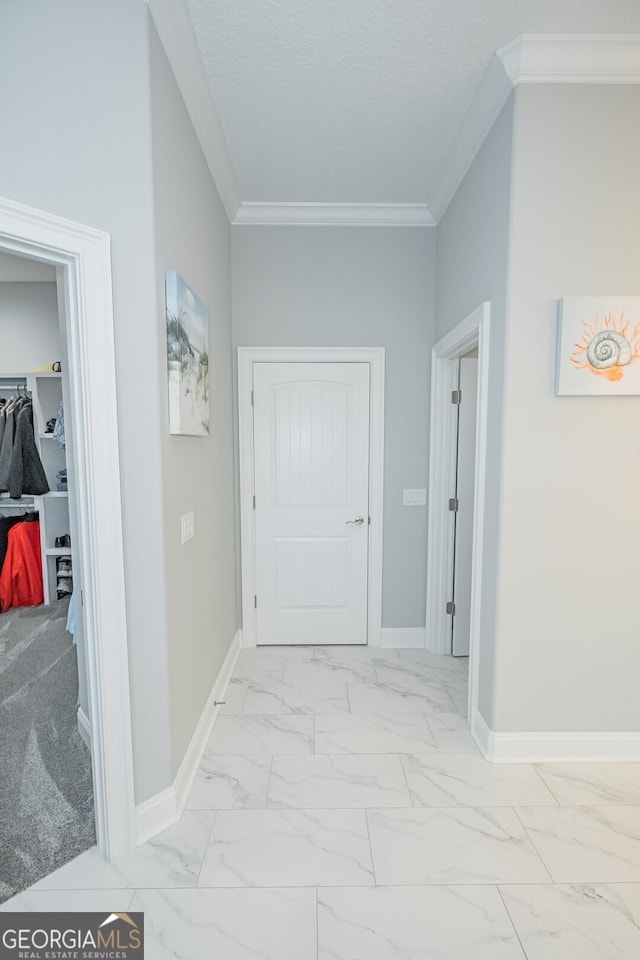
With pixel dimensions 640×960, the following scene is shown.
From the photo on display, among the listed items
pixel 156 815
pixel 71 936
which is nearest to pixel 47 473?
pixel 156 815

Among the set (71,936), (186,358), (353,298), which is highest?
(353,298)

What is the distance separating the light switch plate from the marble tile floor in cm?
134

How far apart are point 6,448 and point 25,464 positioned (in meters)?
0.18

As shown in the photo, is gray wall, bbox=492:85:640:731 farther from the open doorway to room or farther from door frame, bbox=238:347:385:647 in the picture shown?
the open doorway to room

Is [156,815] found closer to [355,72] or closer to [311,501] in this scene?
[311,501]

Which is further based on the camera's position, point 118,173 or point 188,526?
point 188,526

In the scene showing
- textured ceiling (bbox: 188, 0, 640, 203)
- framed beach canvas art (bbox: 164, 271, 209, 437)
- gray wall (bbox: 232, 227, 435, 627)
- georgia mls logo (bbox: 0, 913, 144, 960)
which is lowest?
georgia mls logo (bbox: 0, 913, 144, 960)

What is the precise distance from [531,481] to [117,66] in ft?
6.67

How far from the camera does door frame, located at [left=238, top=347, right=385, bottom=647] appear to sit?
3.01 m

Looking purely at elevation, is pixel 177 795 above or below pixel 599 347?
below

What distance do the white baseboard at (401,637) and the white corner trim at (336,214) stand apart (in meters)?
2.68

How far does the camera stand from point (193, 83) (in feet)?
6.02

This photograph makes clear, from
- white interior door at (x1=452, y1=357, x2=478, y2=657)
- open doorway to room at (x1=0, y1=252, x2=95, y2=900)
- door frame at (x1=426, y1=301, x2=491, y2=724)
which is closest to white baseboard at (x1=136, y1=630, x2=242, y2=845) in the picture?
open doorway to room at (x1=0, y1=252, x2=95, y2=900)

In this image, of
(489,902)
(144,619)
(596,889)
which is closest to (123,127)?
(144,619)
